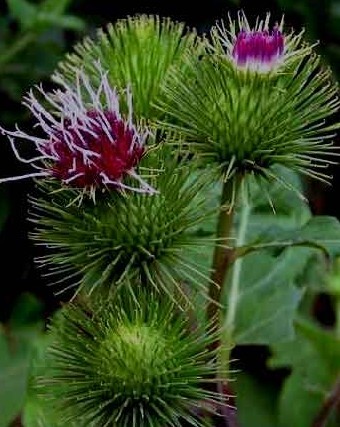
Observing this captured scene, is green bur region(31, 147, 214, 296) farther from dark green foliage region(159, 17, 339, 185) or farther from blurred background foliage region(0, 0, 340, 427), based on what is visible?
blurred background foliage region(0, 0, 340, 427)

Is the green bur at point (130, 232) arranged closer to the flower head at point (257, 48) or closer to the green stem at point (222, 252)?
the green stem at point (222, 252)

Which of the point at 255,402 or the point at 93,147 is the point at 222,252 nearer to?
the point at 93,147

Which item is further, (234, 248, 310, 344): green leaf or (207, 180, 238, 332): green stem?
(234, 248, 310, 344): green leaf

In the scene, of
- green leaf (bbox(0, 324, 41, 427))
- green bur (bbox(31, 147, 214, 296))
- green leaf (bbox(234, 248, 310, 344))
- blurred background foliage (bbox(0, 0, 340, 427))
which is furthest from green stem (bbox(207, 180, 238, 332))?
blurred background foliage (bbox(0, 0, 340, 427))

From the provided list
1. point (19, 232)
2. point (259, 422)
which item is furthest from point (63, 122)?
point (19, 232)

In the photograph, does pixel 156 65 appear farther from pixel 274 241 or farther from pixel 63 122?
pixel 274 241

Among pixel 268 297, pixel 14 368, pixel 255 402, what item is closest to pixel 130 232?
pixel 268 297
